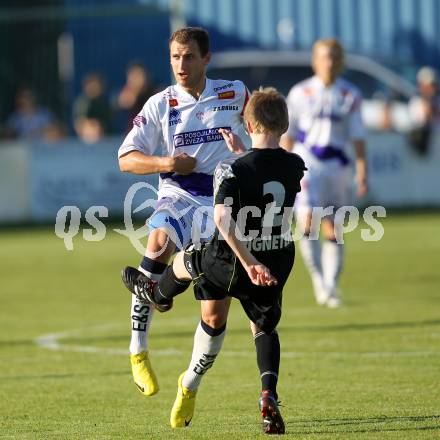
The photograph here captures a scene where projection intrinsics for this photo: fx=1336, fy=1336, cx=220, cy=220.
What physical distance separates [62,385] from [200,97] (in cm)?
208

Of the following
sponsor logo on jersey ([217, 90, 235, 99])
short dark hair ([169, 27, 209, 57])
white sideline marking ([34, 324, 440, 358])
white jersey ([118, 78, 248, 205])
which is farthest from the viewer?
white sideline marking ([34, 324, 440, 358])

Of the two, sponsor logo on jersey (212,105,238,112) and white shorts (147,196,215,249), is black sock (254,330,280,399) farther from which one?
sponsor logo on jersey (212,105,238,112)

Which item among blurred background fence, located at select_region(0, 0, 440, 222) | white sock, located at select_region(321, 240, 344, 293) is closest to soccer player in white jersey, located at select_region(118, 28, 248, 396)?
white sock, located at select_region(321, 240, 344, 293)

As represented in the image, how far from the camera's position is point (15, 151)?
22688 mm

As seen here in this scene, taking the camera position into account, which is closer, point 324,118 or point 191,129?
point 191,129

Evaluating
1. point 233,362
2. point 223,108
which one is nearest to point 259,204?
point 223,108

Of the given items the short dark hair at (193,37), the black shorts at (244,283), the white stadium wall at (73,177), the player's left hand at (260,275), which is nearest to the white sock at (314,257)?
the short dark hair at (193,37)

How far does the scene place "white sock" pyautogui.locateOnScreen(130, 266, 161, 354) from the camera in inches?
319

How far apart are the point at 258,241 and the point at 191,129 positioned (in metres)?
1.49

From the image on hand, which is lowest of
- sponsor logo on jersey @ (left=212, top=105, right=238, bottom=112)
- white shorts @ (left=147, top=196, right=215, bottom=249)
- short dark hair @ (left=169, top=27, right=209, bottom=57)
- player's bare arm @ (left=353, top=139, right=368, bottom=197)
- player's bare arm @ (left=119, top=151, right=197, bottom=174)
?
player's bare arm @ (left=353, top=139, right=368, bottom=197)

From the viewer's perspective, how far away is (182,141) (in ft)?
26.5

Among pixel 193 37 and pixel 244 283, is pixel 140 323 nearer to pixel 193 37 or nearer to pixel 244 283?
pixel 244 283

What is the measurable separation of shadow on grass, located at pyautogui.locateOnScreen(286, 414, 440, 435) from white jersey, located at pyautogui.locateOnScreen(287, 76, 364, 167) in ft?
19.7

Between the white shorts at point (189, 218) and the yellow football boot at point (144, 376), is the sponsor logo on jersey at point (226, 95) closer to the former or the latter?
the white shorts at point (189, 218)
